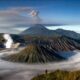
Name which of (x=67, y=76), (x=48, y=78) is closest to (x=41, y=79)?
(x=48, y=78)

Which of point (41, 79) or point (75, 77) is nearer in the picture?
point (75, 77)

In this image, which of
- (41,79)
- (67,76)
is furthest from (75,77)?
→ (41,79)

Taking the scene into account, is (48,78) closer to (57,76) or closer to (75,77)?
(57,76)

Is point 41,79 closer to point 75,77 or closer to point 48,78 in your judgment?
point 48,78

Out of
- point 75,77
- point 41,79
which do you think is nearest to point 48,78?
point 41,79

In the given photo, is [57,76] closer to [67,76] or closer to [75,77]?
[67,76]

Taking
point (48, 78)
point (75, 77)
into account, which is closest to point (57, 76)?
point (48, 78)

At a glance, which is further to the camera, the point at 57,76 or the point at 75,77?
the point at 57,76
